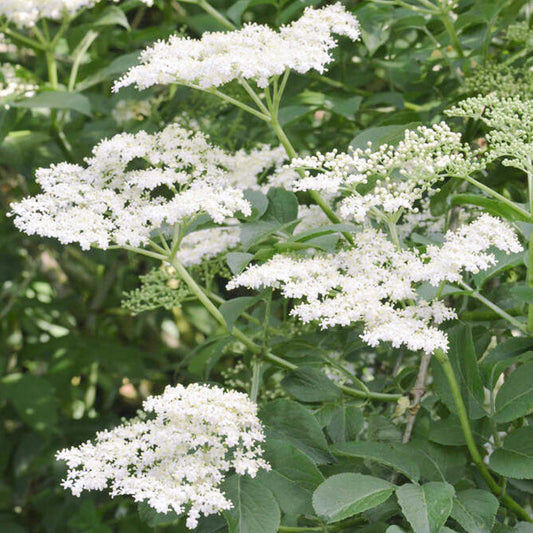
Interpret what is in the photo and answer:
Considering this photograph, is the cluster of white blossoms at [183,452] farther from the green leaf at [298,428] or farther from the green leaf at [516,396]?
the green leaf at [516,396]

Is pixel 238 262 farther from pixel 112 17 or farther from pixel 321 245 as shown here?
pixel 112 17

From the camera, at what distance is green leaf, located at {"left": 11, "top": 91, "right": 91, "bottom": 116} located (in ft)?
5.46

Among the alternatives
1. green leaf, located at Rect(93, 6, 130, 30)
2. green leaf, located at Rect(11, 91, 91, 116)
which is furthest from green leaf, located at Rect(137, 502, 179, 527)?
green leaf, located at Rect(93, 6, 130, 30)

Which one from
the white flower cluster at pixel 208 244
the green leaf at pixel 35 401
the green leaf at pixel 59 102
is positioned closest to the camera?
the white flower cluster at pixel 208 244

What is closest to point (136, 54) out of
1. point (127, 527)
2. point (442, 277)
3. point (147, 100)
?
point (147, 100)

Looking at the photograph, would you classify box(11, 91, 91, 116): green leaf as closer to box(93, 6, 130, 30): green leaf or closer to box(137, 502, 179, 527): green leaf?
box(93, 6, 130, 30): green leaf

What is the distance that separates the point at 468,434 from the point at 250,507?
317mm

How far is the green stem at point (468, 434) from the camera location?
42.3 inches

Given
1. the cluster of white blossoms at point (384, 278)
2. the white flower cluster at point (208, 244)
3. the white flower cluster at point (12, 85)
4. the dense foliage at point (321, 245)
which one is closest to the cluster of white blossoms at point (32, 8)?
the dense foliage at point (321, 245)

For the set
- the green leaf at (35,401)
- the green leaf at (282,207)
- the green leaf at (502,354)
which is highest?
the green leaf at (282,207)

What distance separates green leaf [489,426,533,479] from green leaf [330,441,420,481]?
10cm

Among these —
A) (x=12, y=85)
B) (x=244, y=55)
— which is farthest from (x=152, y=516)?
(x=12, y=85)

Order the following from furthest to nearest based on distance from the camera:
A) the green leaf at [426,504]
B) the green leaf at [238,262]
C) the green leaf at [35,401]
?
the green leaf at [35,401], the green leaf at [238,262], the green leaf at [426,504]

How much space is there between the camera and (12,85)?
183 cm
